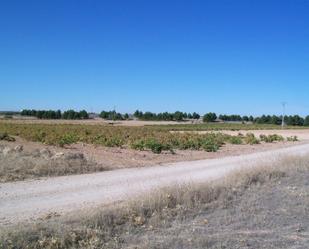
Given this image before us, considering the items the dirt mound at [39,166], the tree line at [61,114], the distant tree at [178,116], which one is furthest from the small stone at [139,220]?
the distant tree at [178,116]

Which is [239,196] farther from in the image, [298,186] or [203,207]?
[298,186]

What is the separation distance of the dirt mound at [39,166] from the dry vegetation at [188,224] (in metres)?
6.76

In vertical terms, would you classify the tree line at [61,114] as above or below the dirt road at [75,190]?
above

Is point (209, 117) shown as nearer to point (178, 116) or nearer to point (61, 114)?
point (178, 116)

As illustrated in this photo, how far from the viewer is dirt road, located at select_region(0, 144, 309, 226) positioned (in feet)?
35.6

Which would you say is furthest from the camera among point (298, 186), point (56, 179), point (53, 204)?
point (56, 179)

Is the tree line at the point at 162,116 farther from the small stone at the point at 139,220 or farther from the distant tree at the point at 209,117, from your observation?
the small stone at the point at 139,220

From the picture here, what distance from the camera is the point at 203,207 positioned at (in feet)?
34.6

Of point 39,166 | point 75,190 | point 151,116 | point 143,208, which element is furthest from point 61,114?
point 143,208

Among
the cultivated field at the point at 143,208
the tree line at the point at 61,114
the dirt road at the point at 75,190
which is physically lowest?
the dirt road at the point at 75,190

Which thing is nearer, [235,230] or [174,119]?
[235,230]

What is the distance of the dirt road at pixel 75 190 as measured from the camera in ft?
35.6

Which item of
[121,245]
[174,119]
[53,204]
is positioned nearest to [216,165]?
[53,204]

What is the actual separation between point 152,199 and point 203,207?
1135 millimetres
